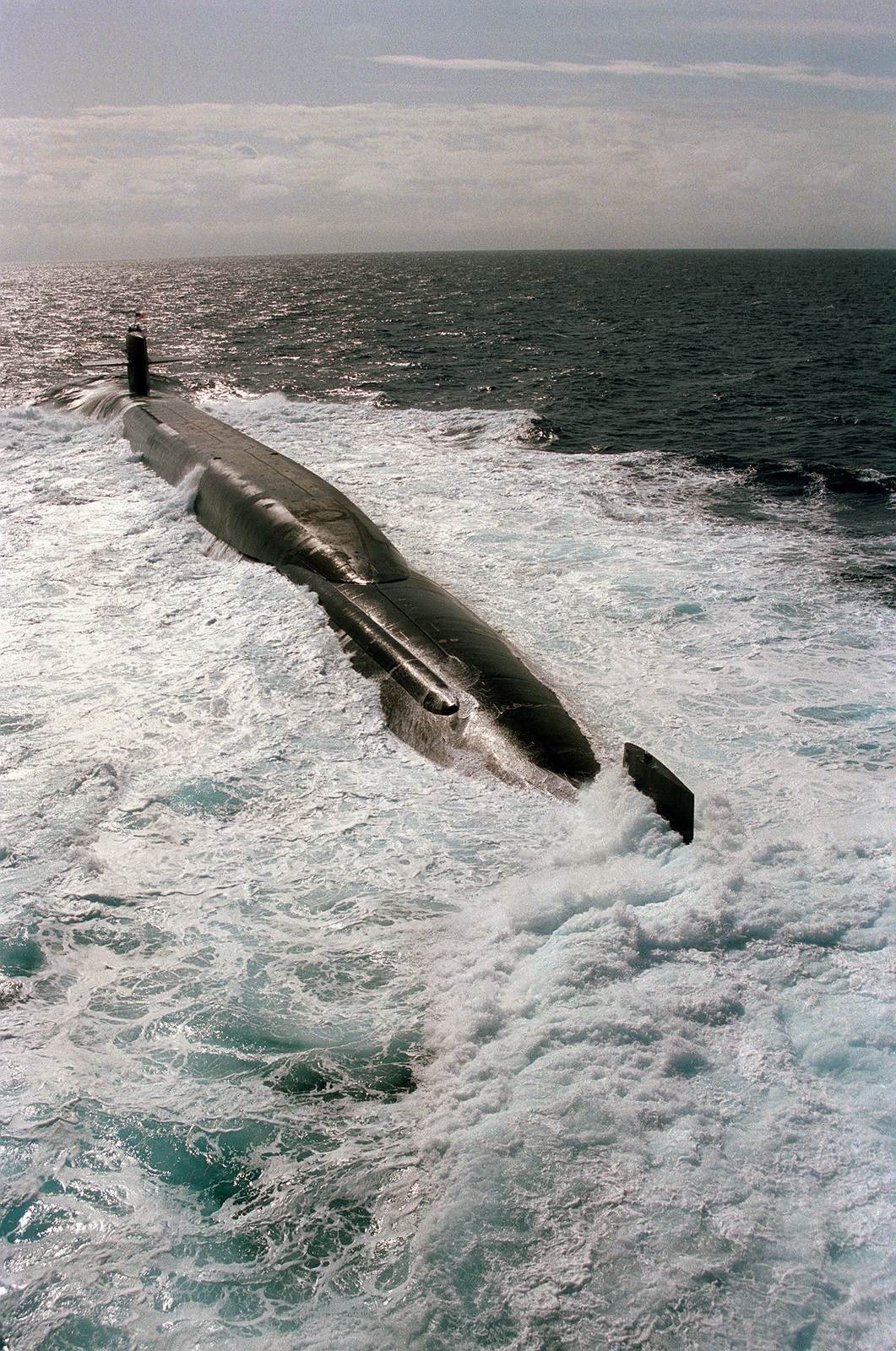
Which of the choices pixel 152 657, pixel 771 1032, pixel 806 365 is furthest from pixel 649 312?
pixel 771 1032

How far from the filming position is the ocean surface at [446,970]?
3.80m

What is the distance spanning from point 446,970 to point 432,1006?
302 millimetres

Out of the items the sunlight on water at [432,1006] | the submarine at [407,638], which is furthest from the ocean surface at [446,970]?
the submarine at [407,638]

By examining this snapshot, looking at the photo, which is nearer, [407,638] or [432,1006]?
[432,1006]

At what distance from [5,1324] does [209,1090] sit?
1315 millimetres

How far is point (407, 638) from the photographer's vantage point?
10.1 meters

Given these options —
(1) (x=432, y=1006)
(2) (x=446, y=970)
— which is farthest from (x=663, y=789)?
(1) (x=432, y=1006)

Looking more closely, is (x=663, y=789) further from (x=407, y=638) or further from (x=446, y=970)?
(x=407, y=638)

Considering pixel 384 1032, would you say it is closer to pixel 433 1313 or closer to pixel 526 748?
pixel 433 1313

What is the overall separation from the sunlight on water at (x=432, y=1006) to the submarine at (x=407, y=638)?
332 millimetres

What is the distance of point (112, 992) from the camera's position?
5.40 m

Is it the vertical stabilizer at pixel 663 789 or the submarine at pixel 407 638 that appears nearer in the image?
the vertical stabilizer at pixel 663 789

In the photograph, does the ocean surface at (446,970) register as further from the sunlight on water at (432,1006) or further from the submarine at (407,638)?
the submarine at (407,638)

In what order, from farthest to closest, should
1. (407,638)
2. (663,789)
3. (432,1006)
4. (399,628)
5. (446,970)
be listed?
(399,628) → (407,638) → (663,789) → (446,970) → (432,1006)
